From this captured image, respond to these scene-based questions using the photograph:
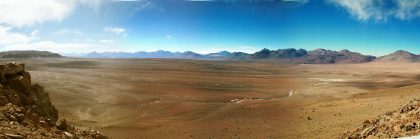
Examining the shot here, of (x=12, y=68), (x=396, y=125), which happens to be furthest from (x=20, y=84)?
(x=396, y=125)

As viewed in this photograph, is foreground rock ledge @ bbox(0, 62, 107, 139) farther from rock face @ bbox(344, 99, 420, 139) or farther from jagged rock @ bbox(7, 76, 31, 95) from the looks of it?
rock face @ bbox(344, 99, 420, 139)

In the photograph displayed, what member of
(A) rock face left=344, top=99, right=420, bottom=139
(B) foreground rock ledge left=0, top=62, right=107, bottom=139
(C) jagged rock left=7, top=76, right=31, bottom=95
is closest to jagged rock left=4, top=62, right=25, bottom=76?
(B) foreground rock ledge left=0, top=62, right=107, bottom=139

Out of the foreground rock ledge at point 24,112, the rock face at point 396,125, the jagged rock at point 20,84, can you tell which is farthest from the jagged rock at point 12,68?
the rock face at point 396,125

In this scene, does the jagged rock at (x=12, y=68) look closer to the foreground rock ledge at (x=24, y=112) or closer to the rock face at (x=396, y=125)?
the foreground rock ledge at (x=24, y=112)

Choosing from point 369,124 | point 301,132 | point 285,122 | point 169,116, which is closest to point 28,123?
point 369,124

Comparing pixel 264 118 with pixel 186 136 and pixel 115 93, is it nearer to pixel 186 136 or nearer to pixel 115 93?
pixel 186 136

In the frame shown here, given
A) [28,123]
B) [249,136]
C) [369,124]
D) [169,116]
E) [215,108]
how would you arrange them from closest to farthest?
[28,123] < [369,124] < [249,136] < [169,116] < [215,108]
